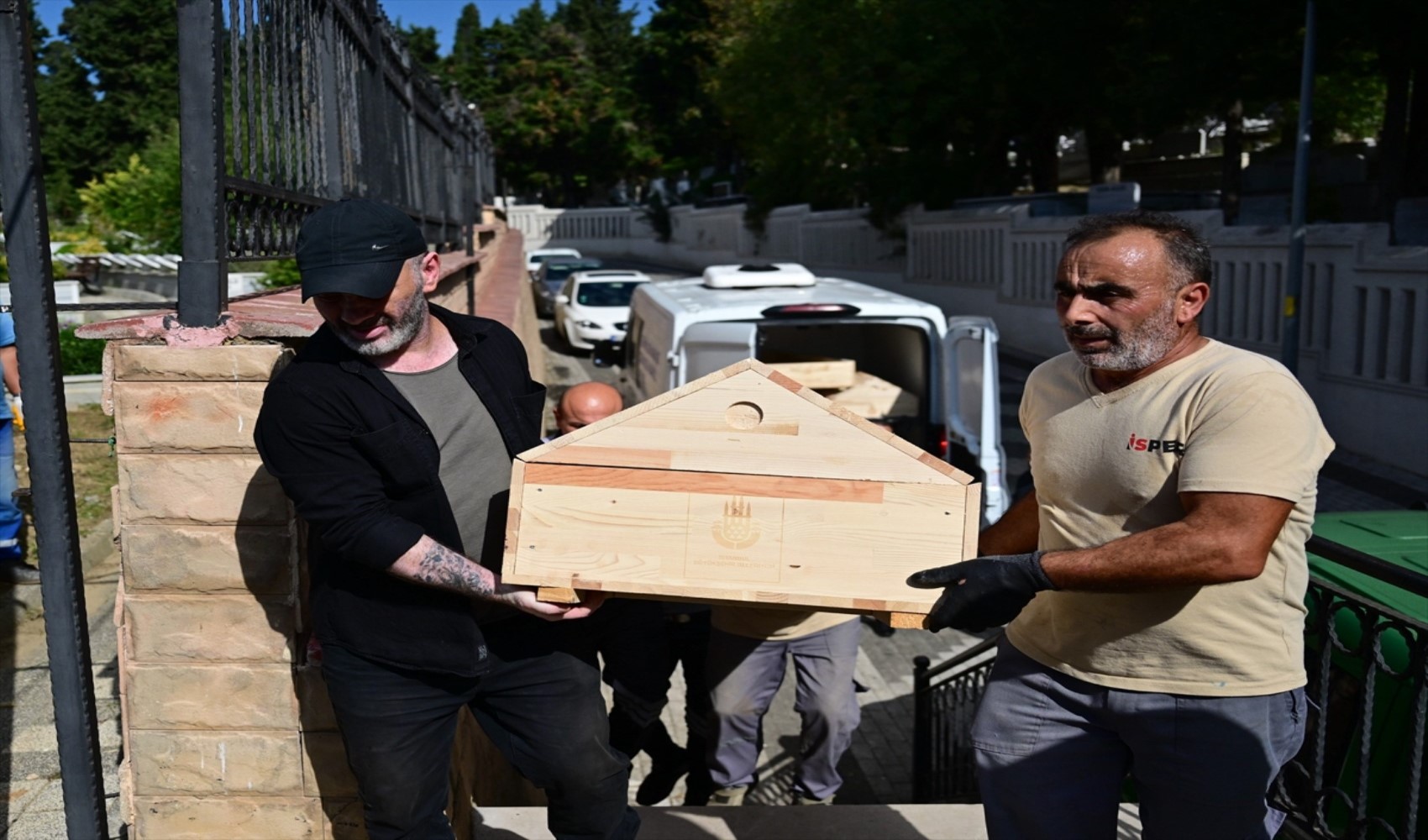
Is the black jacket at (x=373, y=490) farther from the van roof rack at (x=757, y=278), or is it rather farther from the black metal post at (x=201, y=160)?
the van roof rack at (x=757, y=278)

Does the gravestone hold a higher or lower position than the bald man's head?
higher

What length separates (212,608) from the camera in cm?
338

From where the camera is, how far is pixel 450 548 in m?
2.86

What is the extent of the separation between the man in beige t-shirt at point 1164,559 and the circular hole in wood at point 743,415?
1.65ft

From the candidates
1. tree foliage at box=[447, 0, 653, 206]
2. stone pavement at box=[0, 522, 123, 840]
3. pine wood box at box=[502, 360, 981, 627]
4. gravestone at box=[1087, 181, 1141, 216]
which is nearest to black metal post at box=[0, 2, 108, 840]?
pine wood box at box=[502, 360, 981, 627]

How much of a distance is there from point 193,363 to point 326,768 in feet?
3.64

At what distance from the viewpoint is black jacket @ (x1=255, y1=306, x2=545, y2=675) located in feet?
8.99

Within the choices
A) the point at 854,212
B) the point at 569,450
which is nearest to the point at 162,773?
the point at 569,450

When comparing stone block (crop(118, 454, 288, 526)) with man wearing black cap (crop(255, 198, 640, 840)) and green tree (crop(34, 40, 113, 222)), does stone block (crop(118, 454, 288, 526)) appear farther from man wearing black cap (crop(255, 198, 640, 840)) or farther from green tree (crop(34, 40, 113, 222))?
green tree (crop(34, 40, 113, 222))

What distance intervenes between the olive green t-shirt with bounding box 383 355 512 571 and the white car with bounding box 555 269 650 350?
1863 centimetres

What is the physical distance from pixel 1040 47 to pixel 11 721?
24203mm

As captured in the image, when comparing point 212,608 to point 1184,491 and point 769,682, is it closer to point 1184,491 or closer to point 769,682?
point 769,682

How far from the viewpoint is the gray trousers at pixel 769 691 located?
4340 mm

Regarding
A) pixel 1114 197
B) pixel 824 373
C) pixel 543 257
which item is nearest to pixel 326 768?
pixel 824 373
